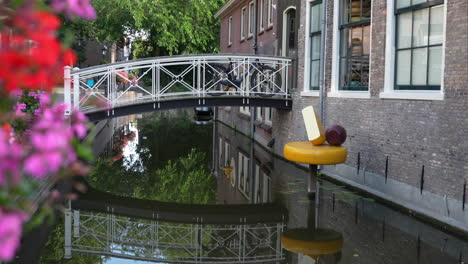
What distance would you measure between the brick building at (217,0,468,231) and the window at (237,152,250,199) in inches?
60.4

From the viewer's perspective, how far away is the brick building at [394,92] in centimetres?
809

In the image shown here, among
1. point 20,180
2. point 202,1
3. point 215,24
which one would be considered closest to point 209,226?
point 20,180

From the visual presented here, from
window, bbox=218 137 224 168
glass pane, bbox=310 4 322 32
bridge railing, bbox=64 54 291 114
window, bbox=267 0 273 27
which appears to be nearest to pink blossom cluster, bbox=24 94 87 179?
bridge railing, bbox=64 54 291 114

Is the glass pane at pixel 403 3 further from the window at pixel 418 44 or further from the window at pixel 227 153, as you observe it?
the window at pixel 227 153

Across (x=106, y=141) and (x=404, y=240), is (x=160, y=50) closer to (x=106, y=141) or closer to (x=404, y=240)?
(x=106, y=141)

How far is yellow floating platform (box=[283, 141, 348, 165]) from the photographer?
9.80 metres

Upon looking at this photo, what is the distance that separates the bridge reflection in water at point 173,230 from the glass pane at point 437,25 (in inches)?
142

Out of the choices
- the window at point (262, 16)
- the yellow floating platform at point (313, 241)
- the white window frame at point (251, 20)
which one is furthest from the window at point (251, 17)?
the yellow floating platform at point (313, 241)

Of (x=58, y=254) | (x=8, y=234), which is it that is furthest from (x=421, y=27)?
(x=8, y=234)

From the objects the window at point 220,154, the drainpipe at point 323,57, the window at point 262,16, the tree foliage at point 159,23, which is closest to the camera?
the drainpipe at point 323,57

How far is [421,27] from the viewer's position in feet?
29.9

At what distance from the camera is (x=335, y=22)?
12.4 metres

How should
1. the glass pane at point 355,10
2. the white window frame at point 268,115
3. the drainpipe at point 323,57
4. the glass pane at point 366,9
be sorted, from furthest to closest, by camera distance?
the white window frame at point 268,115, the drainpipe at point 323,57, the glass pane at point 355,10, the glass pane at point 366,9

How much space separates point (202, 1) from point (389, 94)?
90.9ft
